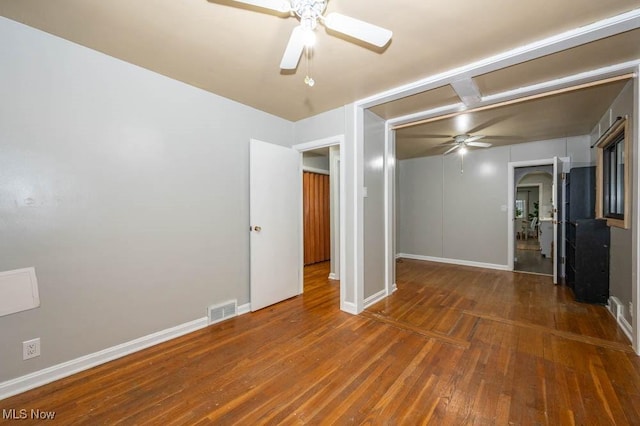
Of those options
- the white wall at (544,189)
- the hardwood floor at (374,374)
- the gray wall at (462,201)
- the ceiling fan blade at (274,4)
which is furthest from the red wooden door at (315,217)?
the white wall at (544,189)

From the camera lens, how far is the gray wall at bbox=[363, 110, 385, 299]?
3.20m

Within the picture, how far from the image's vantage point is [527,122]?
3.68 meters

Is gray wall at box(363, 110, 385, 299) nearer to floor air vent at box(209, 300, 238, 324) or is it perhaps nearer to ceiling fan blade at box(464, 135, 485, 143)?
floor air vent at box(209, 300, 238, 324)

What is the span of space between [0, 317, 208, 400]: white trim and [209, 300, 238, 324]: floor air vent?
6.5 inches

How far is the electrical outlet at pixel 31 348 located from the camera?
177 cm

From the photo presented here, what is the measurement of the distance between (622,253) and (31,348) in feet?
16.8

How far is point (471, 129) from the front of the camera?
402 centimetres

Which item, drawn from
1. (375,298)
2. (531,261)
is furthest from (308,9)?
(531,261)

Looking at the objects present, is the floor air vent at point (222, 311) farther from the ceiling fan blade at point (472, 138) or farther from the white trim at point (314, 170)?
the ceiling fan blade at point (472, 138)

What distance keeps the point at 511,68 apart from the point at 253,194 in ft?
9.19

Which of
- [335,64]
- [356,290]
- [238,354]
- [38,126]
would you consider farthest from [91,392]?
[335,64]

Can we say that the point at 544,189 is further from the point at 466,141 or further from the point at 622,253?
the point at 622,253

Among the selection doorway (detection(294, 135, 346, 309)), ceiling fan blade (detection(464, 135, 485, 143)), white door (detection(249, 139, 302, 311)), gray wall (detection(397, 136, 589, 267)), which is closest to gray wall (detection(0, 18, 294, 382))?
white door (detection(249, 139, 302, 311))

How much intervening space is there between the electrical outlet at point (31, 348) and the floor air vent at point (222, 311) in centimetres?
124
